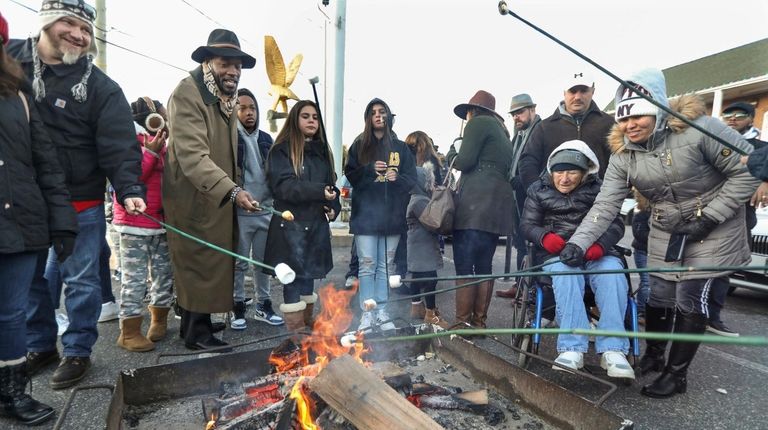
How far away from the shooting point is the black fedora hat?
11.2ft

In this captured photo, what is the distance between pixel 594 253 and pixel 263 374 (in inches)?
104

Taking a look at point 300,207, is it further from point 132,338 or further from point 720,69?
point 720,69

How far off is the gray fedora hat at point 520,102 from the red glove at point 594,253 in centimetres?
338

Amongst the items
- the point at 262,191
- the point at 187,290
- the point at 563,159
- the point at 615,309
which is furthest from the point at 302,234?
the point at 615,309

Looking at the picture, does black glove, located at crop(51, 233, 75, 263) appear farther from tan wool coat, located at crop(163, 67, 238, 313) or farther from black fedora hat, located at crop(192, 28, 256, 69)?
black fedora hat, located at crop(192, 28, 256, 69)

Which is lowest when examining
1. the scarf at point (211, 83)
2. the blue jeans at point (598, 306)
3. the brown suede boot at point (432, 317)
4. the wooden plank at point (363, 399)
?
the brown suede boot at point (432, 317)

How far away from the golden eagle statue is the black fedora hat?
78.6 inches

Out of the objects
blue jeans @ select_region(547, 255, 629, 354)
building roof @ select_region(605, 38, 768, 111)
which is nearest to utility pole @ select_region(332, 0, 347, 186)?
blue jeans @ select_region(547, 255, 629, 354)

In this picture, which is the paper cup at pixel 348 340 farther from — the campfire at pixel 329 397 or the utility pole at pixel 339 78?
the utility pole at pixel 339 78

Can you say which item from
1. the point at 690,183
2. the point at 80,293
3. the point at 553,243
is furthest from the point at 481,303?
the point at 80,293

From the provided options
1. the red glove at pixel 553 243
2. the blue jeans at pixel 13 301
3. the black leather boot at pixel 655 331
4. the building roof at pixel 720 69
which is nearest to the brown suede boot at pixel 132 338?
the blue jeans at pixel 13 301

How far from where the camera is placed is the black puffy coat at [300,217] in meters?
3.95

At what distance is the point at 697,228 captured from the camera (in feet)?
9.91

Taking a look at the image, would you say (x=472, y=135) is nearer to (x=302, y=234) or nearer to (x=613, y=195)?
(x=613, y=195)
